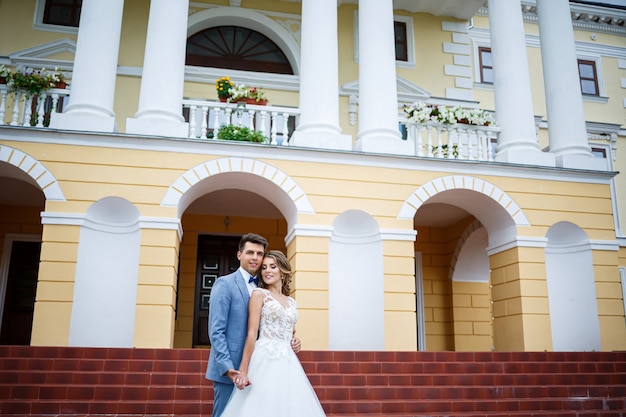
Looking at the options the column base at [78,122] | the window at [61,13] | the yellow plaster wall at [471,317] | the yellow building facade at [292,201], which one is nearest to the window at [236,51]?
the yellow building facade at [292,201]

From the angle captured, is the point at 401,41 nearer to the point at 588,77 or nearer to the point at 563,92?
the point at 563,92

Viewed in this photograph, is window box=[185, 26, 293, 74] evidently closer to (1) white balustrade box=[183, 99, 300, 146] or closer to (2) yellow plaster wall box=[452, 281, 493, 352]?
(1) white balustrade box=[183, 99, 300, 146]

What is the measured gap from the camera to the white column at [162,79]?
35.5ft

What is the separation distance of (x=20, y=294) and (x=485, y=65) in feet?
46.2

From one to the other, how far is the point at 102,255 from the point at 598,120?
15059 millimetres

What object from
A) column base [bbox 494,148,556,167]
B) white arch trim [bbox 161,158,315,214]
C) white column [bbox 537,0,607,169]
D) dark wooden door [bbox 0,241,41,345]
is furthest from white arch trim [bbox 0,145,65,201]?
white column [bbox 537,0,607,169]

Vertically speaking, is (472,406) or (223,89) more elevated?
(223,89)

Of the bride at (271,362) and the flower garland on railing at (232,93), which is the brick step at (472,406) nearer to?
the bride at (271,362)

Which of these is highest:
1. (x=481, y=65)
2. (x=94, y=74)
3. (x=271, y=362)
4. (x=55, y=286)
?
(x=481, y=65)

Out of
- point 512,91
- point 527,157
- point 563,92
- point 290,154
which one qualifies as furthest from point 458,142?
point 290,154

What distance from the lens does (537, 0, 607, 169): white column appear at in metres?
12.6

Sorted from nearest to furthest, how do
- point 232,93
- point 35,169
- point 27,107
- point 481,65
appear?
point 35,169 → point 27,107 → point 232,93 → point 481,65

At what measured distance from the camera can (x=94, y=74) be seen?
10.7 m

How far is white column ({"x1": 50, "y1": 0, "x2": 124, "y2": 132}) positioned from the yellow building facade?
0.13 feet
